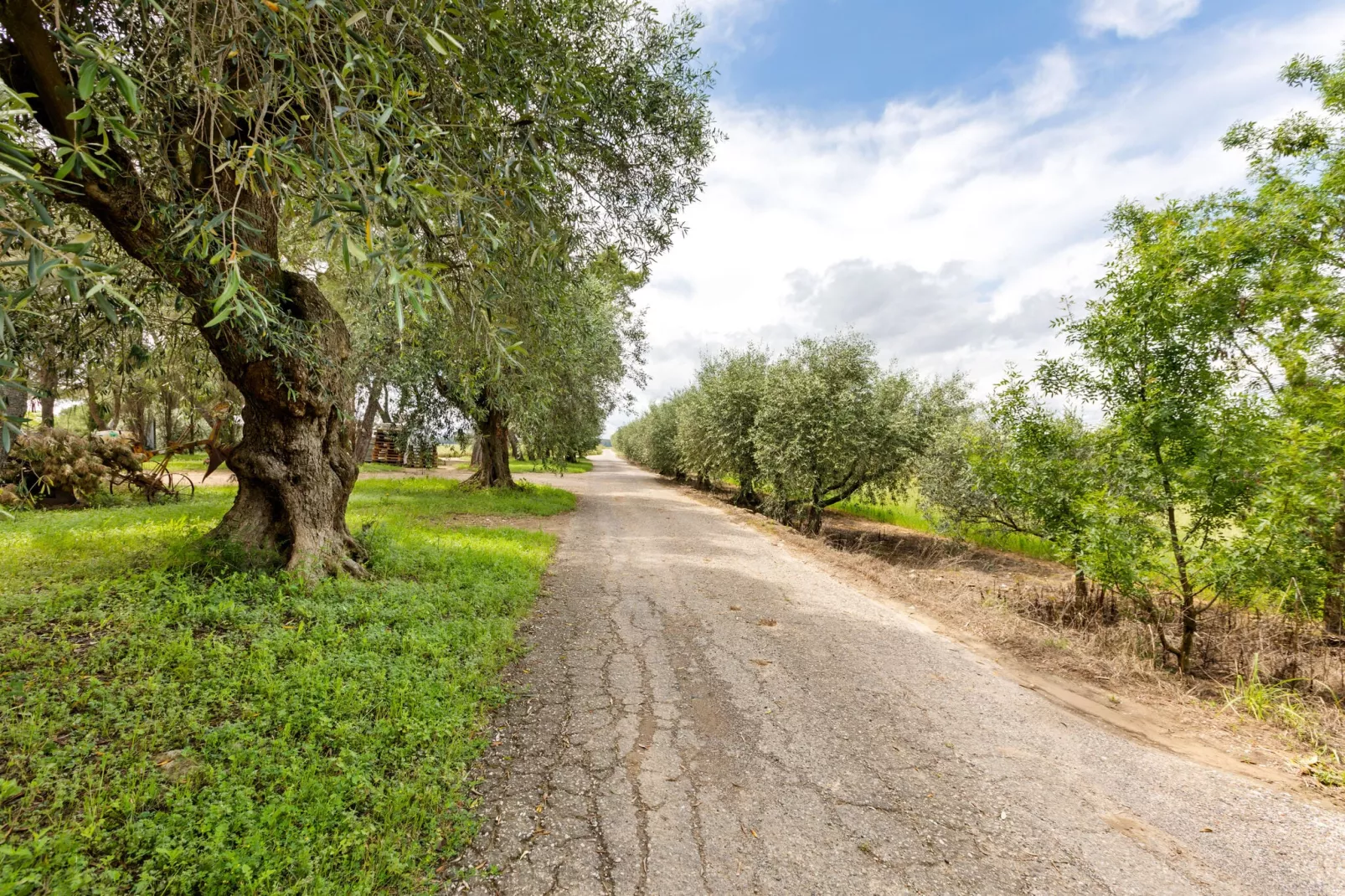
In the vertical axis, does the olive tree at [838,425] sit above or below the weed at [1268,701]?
above

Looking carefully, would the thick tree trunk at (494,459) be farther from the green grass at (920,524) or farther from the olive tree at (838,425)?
the green grass at (920,524)

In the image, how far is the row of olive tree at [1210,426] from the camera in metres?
4.88

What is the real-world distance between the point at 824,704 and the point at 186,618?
202 inches

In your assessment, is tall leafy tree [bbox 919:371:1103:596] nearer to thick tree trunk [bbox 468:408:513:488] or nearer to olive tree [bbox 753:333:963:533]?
olive tree [bbox 753:333:963:533]

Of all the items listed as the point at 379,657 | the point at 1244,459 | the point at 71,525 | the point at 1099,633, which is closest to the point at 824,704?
the point at 379,657

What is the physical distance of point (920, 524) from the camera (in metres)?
19.0

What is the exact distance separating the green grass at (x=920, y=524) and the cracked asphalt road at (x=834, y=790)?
9763 millimetres

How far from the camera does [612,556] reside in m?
9.07

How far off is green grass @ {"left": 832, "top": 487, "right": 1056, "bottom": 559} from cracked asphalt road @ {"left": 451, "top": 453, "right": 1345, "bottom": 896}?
976 centimetres

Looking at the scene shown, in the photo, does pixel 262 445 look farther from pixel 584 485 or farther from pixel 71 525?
pixel 584 485

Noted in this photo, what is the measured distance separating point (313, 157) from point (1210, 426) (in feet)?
26.2

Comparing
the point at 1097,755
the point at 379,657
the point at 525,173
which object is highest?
the point at 525,173

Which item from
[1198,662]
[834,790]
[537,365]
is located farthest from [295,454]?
[1198,662]

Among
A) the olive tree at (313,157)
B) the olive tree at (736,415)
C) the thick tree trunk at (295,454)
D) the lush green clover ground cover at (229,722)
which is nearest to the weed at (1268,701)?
the lush green clover ground cover at (229,722)
